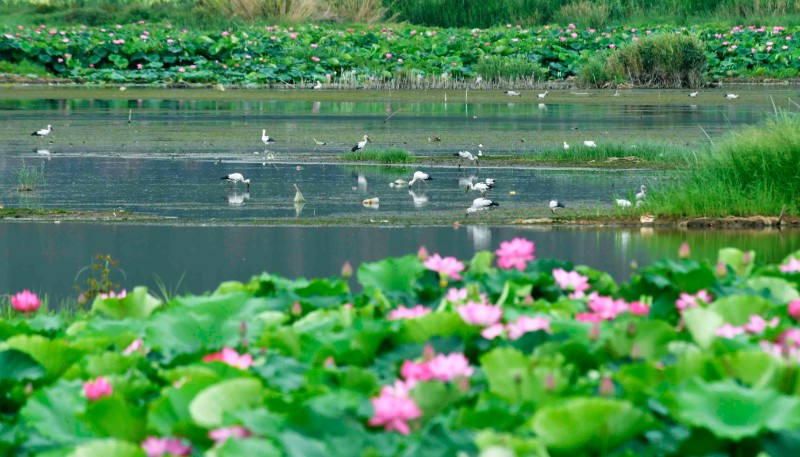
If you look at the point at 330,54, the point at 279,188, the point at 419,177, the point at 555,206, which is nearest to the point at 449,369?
the point at 555,206

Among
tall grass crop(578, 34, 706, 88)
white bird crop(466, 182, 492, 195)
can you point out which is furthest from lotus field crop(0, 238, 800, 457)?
tall grass crop(578, 34, 706, 88)

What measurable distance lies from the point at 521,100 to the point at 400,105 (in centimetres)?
298

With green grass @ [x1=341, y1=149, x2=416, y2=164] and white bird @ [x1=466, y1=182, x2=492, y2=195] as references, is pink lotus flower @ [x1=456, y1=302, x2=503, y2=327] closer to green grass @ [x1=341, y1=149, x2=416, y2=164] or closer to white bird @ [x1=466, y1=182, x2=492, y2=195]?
white bird @ [x1=466, y1=182, x2=492, y2=195]

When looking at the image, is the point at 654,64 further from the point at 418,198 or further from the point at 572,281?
the point at 572,281

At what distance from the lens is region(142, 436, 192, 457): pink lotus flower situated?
328 centimetres

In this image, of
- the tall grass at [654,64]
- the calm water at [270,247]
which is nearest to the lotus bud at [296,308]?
the calm water at [270,247]

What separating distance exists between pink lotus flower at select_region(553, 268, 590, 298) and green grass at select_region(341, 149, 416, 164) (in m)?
12.5

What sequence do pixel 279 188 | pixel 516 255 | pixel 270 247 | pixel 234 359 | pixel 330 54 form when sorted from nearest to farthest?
pixel 234 359, pixel 516 255, pixel 270 247, pixel 279 188, pixel 330 54

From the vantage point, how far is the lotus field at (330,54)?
125 feet

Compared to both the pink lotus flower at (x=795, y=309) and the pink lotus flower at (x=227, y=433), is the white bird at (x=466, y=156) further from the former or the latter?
the pink lotus flower at (x=227, y=433)

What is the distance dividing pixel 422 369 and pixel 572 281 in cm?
186

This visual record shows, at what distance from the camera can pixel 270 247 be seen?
10656 millimetres

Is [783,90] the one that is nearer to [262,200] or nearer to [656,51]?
[656,51]

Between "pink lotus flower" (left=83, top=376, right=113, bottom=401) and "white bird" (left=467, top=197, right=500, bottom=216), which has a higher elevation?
"pink lotus flower" (left=83, top=376, right=113, bottom=401)
